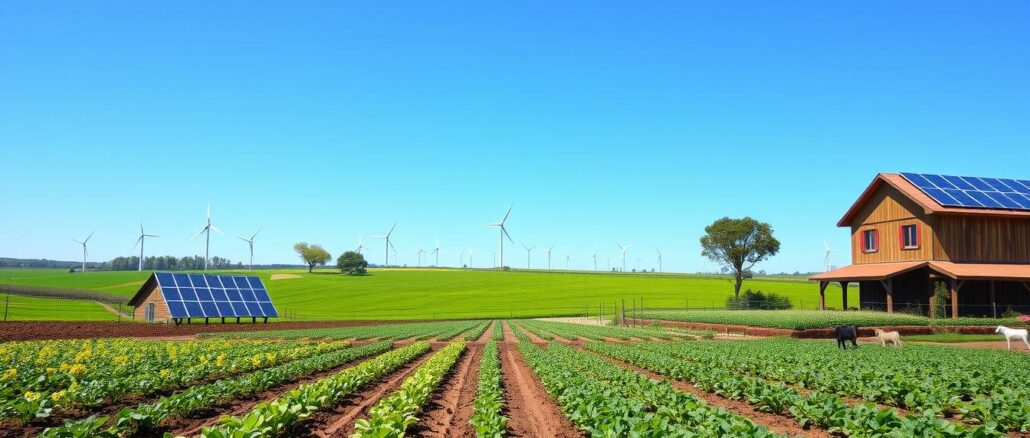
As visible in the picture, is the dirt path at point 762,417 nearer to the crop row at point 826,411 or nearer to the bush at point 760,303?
the crop row at point 826,411

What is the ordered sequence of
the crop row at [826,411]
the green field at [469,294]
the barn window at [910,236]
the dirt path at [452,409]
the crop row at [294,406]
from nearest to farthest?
the crop row at [294,406] < the crop row at [826,411] < the dirt path at [452,409] < the barn window at [910,236] < the green field at [469,294]

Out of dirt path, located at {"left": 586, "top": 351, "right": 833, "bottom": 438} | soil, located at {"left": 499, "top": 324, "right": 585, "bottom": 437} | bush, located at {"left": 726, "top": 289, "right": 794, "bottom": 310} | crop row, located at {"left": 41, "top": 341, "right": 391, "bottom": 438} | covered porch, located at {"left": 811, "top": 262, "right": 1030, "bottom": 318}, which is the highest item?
covered porch, located at {"left": 811, "top": 262, "right": 1030, "bottom": 318}

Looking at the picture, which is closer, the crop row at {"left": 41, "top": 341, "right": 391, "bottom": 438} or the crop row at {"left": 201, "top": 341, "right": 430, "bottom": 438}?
the crop row at {"left": 201, "top": 341, "right": 430, "bottom": 438}

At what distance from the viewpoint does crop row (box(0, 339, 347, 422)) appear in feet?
39.5

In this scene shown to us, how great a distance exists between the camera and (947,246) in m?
40.7

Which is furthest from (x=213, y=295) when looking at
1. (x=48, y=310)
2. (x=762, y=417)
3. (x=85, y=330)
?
(x=762, y=417)

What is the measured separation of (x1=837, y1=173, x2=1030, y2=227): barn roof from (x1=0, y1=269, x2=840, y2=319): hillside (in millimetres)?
30914

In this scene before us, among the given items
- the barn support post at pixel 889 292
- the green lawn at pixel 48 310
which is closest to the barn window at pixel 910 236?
the barn support post at pixel 889 292

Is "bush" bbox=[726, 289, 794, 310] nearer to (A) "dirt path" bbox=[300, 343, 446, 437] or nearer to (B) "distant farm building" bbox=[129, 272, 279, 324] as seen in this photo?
(B) "distant farm building" bbox=[129, 272, 279, 324]

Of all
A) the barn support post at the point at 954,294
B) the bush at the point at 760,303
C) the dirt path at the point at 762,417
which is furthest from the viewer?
the bush at the point at 760,303

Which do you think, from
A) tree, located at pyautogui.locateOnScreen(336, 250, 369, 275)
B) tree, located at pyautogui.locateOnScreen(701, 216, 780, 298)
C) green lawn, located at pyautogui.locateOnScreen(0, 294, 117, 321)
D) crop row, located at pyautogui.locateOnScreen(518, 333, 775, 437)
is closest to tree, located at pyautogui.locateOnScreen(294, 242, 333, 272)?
tree, located at pyautogui.locateOnScreen(336, 250, 369, 275)

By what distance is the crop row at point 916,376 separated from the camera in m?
11.0

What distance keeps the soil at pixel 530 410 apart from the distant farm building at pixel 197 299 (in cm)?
4369

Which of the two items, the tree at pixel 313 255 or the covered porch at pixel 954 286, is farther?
the tree at pixel 313 255
